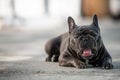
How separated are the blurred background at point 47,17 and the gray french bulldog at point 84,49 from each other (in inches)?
290

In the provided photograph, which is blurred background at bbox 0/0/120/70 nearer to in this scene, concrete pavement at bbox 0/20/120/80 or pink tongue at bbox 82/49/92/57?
concrete pavement at bbox 0/20/120/80

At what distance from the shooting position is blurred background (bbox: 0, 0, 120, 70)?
62.2 ft

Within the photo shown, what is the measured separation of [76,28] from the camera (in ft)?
29.2

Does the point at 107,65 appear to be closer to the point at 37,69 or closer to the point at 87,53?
the point at 87,53

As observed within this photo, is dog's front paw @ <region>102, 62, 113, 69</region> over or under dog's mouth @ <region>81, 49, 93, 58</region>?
under

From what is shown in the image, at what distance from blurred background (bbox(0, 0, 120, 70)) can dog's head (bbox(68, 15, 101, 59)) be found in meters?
7.65

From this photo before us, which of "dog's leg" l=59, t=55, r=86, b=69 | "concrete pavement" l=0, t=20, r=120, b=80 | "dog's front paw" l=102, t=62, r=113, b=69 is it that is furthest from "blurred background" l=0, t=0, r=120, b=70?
"dog's front paw" l=102, t=62, r=113, b=69

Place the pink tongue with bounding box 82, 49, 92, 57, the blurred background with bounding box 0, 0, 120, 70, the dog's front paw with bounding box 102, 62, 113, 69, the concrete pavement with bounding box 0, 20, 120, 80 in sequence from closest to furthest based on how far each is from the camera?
the concrete pavement with bounding box 0, 20, 120, 80, the pink tongue with bounding box 82, 49, 92, 57, the dog's front paw with bounding box 102, 62, 113, 69, the blurred background with bounding box 0, 0, 120, 70

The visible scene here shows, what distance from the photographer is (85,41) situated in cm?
845

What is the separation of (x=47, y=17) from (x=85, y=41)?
1575 centimetres

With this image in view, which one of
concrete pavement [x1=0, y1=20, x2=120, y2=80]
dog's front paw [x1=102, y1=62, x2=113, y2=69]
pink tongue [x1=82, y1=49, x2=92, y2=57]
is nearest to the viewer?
concrete pavement [x1=0, y1=20, x2=120, y2=80]

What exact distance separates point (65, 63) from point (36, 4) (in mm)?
15702

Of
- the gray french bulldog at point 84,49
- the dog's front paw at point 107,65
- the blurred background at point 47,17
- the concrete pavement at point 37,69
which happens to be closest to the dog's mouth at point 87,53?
the gray french bulldog at point 84,49

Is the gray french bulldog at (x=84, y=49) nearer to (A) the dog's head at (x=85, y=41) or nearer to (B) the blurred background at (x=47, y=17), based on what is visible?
(A) the dog's head at (x=85, y=41)
